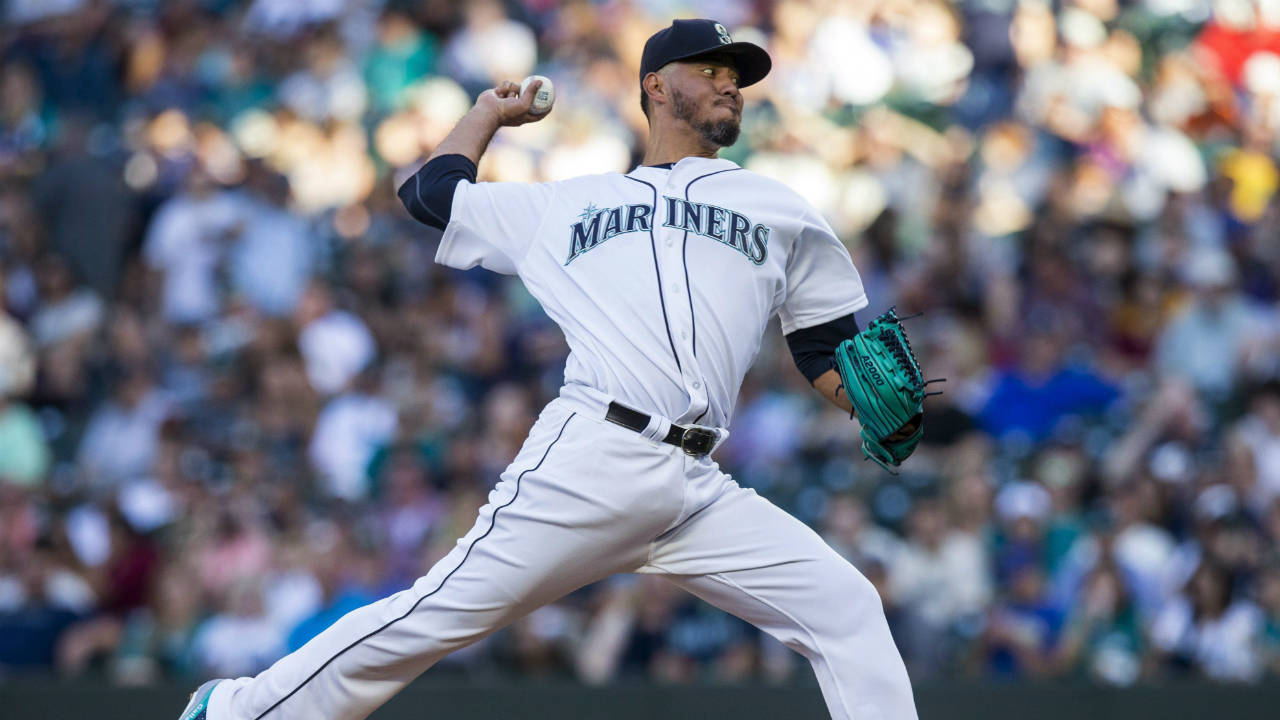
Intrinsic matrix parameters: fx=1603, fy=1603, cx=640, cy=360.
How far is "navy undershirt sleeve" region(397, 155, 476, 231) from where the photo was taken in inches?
166

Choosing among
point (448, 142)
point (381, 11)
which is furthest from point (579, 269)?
point (381, 11)

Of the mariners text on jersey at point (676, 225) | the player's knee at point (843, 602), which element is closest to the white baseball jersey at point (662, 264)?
the mariners text on jersey at point (676, 225)

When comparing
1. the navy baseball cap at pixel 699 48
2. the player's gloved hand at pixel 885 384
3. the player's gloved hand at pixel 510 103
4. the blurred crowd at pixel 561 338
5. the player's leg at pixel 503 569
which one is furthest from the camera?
the blurred crowd at pixel 561 338

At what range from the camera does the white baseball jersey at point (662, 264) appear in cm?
404

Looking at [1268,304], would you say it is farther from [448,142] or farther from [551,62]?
[448,142]

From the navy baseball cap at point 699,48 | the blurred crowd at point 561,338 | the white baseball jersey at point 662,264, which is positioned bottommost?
the blurred crowd at point 561,338

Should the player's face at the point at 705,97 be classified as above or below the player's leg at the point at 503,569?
above

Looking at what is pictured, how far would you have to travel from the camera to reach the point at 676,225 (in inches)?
162

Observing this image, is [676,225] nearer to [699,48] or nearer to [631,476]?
[699,48]

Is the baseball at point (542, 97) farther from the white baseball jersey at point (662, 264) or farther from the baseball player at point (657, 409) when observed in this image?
the white baseball jersey at point (662, 264)

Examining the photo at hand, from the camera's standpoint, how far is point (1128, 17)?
12.0 metres

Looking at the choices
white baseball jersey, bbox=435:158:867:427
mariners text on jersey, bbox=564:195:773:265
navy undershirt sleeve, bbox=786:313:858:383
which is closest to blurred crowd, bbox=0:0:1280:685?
navy undershirt sleeve, bbox=786:313:858:383

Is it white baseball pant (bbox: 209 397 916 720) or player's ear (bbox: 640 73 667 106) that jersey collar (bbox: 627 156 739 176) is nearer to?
player's ear (bbox: 640 73 667 106)

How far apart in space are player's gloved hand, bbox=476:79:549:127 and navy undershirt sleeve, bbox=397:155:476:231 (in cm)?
16
